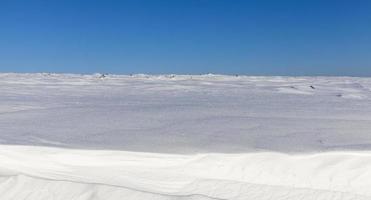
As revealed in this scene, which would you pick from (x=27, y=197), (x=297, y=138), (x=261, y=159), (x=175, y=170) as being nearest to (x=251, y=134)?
(x=297, y=138)

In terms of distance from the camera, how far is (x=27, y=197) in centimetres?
174

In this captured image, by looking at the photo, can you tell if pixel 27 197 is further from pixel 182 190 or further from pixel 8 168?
pixel 182 190

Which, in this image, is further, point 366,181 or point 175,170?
point 175,170

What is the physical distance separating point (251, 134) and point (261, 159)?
466mm

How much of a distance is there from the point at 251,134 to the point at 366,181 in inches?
28.6

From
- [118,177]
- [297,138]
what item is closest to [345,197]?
[297,138]

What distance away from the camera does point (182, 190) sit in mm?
Result: 1782

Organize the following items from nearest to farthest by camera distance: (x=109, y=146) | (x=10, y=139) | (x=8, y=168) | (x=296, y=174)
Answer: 1. (x=296, y=174)
2. (x=8, y=168)
3. (x=109, y=146)
4. (x=10, y=139)

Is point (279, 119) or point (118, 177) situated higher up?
point (279, 119)

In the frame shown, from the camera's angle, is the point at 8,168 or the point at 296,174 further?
the point at 8,168

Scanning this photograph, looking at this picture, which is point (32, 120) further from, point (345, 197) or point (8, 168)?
point (345, 197)

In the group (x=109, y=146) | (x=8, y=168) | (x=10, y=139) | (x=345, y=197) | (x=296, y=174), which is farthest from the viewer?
(x=10, y=139)

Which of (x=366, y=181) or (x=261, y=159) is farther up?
(x=261, y=159)

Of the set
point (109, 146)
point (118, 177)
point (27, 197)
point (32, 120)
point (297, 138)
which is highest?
point (32, 120)
